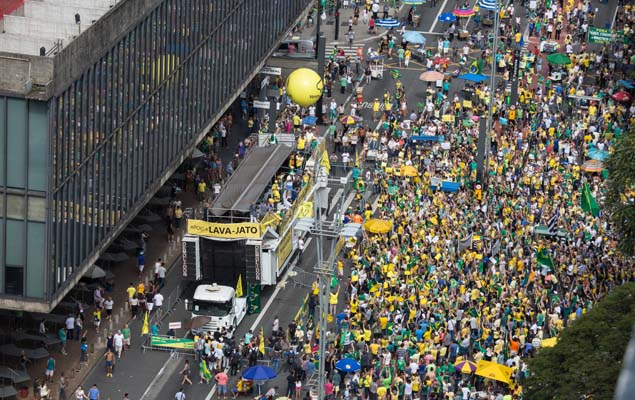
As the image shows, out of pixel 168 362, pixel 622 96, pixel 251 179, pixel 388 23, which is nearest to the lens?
pixel 168 362

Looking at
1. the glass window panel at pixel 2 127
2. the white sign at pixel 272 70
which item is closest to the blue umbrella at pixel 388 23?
the white sign at pixel 272 70

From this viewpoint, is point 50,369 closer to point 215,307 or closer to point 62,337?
point 62,337

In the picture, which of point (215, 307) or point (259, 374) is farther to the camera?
point (215, 307)

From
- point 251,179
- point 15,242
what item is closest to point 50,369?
point 15,242

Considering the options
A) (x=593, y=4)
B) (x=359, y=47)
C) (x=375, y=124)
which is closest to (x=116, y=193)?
(x=375, y=124)

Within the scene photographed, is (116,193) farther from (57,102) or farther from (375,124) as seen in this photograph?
(375,124)

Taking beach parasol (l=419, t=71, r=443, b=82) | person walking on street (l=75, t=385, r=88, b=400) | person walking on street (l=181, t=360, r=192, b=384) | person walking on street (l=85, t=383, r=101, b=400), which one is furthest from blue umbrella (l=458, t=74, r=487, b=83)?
person walking on street (l=75, t=385, r=88, b=400)

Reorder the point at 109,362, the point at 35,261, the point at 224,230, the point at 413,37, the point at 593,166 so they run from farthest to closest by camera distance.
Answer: the point at 413,37 → the point at 593,166 → the point at 224,230 → the point at 109,362 → the point at 35,261
